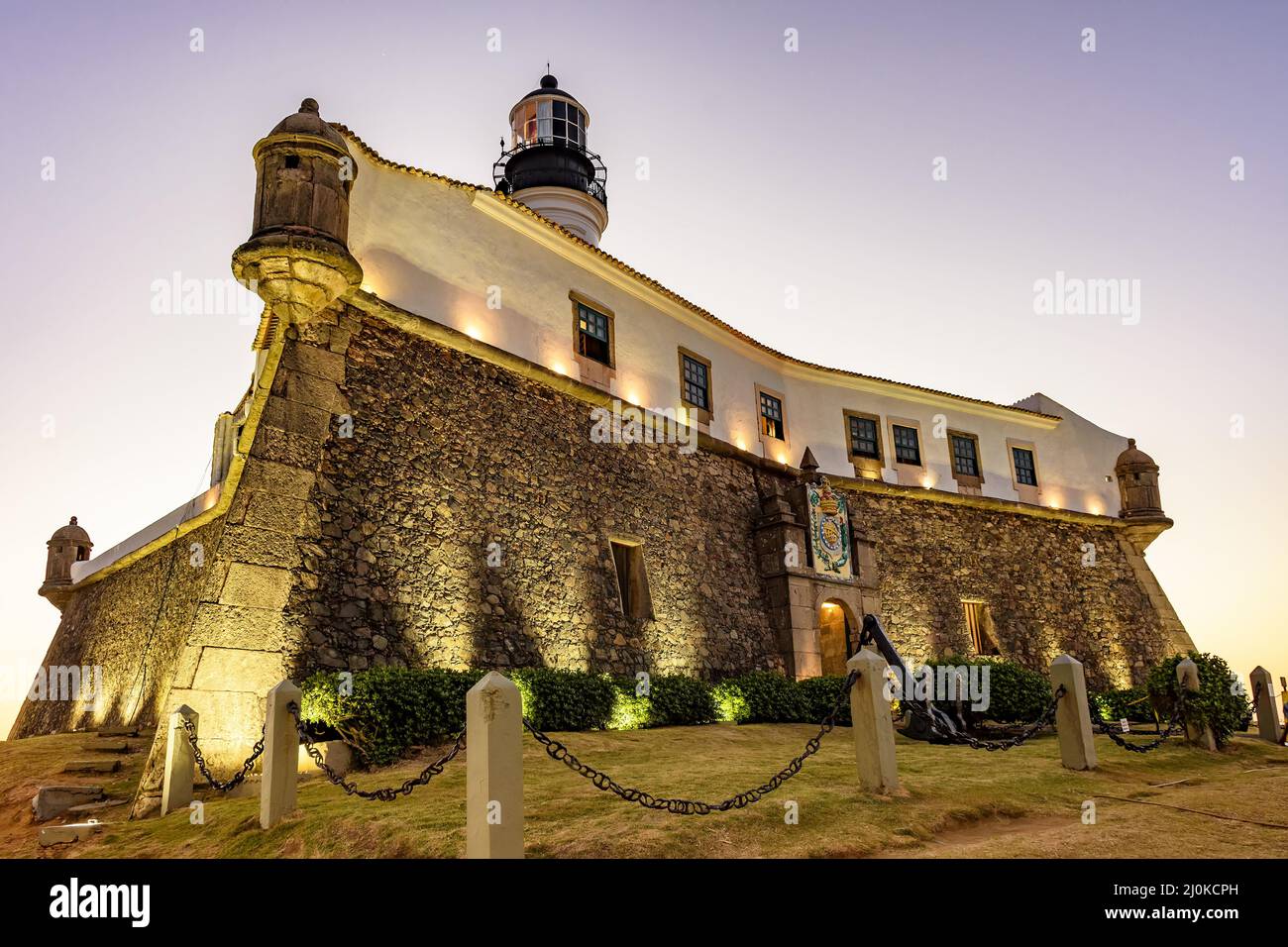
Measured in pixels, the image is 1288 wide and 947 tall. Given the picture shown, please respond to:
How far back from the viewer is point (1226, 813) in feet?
19.2

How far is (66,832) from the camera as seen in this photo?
6.94 meters

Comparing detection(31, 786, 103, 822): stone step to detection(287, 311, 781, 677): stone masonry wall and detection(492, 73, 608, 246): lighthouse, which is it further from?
detection(492, 73, 608, 246): lighthouse

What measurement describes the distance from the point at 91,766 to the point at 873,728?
9.71m

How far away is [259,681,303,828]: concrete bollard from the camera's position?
6.30 m

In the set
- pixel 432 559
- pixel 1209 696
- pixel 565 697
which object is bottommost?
pixel 1209 696

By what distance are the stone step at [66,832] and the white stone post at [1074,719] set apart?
947 centimetres

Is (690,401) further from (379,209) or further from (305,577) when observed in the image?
(305,577)

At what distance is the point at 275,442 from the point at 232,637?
2527 mm

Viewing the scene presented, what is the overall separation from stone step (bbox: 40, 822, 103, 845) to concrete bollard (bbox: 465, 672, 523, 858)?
5.09 metres

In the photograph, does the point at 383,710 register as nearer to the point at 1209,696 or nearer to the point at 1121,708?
the point at 1209,696

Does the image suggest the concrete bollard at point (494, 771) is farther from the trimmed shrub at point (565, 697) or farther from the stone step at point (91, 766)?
the stone step at point (91, 766)

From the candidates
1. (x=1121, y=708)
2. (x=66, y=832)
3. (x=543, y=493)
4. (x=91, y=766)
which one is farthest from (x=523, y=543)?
(x=1121, y=708)
